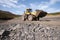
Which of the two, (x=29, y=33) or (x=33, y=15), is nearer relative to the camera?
(x=29, y=33)

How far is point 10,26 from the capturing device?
10.5m

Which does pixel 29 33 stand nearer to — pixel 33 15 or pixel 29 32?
pixel 29 32

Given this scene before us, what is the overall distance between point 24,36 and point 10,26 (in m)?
2.02

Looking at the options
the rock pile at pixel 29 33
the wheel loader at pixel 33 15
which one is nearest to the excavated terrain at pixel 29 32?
the rock pile at pixel 29 33

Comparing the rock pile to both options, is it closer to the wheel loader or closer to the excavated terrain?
the excavated terrain

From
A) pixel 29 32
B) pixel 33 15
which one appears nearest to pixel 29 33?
pixel 29 32

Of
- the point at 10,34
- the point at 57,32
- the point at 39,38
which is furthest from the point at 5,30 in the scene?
the point at 57,32

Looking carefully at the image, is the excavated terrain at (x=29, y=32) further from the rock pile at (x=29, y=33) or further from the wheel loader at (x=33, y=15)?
the wheel loader at (x=33, y=15)

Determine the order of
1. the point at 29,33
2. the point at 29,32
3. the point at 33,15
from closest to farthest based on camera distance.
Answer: the point at 29,33, the point at 29,32, the point at 33,15

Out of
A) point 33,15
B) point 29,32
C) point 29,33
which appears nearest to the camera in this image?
point 29,33

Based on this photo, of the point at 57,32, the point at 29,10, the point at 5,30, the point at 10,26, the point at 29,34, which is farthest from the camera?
the point at 29,10

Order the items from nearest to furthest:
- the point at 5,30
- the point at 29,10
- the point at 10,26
A: the point at 5,30 → the point at 10,26 → the point at 29,10

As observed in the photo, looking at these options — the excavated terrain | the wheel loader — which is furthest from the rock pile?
the wheel loader

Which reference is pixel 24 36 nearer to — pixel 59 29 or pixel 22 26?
pixel 22 26
